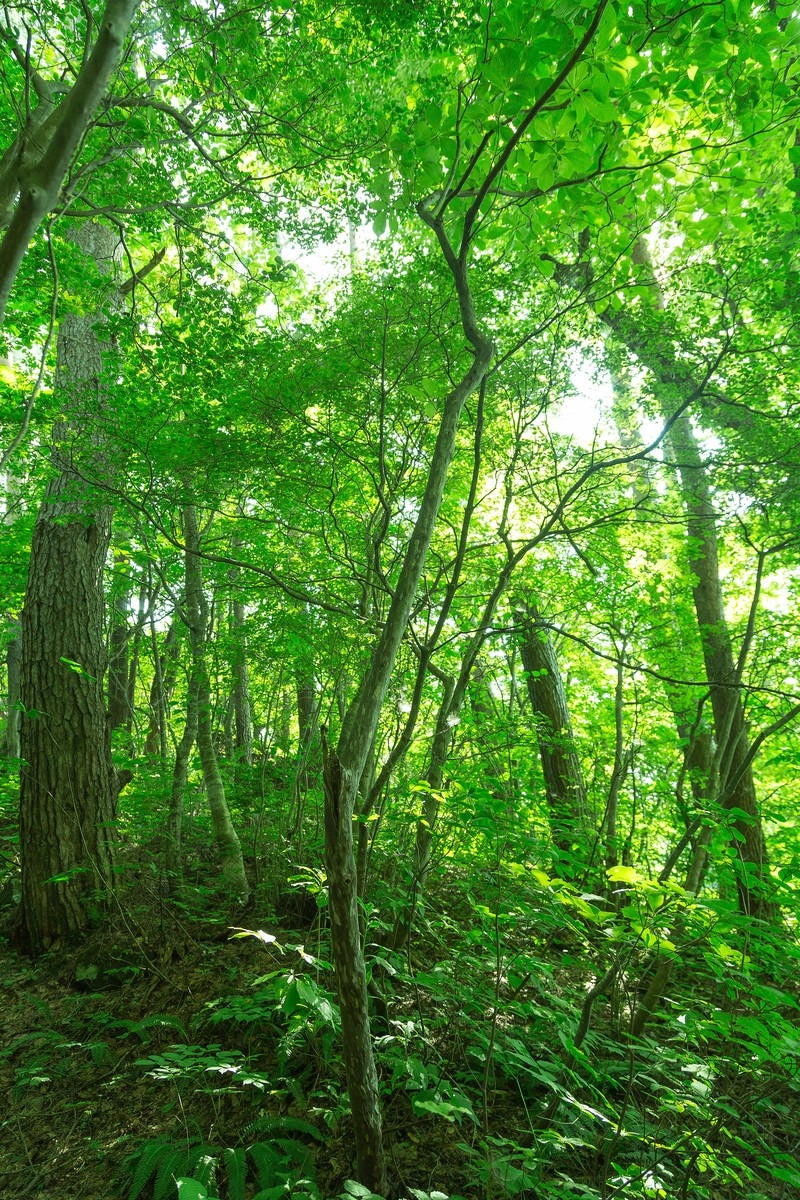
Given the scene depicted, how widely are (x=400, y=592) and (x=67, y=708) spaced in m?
3.89

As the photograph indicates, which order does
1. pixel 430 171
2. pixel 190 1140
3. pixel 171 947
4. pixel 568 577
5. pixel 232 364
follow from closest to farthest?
pixel 430 171, pixel 190 1140, pixel 171 947, pixel 232 364, pixel 568 577

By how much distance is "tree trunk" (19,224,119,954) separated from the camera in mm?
4590

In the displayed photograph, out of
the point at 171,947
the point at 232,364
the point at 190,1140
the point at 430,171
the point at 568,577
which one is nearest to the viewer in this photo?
the point at 430,171

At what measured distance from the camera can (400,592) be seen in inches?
100

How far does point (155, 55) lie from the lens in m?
4.66

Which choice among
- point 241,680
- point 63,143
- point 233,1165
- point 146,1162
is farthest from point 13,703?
point 63,143

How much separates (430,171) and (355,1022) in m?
2.96

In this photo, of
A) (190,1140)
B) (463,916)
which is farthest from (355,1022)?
(463,916)

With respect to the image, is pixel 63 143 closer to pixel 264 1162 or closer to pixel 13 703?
pixel 264 1162

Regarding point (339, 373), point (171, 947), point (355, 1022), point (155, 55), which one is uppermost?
point (155, 55)

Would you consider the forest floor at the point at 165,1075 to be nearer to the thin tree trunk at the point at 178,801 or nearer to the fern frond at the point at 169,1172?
the fern frond at the point at 169,1172

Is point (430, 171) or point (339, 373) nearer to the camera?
point (430, 171)

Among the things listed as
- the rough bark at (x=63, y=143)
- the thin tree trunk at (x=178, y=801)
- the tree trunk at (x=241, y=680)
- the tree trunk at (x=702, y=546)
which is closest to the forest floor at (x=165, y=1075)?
the thin tree trunk at (x=178, y=801)

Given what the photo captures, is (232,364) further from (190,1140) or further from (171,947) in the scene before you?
(190,1140)
